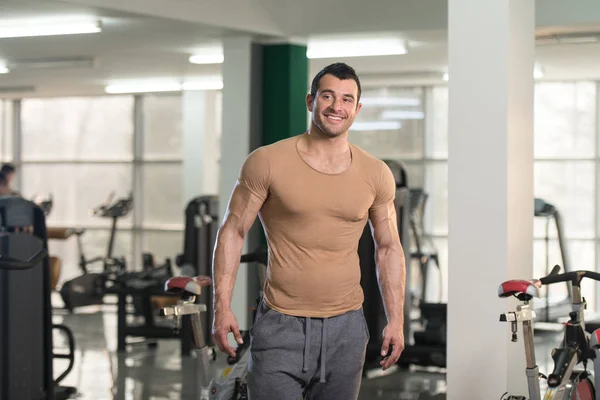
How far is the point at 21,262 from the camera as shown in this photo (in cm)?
477

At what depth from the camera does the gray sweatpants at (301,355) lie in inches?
115

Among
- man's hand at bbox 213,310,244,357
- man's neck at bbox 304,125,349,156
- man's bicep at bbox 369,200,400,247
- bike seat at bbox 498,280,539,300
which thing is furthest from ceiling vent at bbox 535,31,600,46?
man's hand at bbox 213,310,244,357

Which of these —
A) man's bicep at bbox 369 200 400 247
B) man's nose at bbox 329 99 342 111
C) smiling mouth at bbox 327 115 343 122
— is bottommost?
man's bicep at bbox 369 200 400 247

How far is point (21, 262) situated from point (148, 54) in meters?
4.92

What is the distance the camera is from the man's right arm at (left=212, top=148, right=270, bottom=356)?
294 cm

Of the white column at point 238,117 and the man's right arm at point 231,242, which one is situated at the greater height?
the white column at point 238,117

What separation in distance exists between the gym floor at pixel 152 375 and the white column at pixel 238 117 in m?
0.75

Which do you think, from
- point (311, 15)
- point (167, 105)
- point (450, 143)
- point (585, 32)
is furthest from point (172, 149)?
point (450, 143)

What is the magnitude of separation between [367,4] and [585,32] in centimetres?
186

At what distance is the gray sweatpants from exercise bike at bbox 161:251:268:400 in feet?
4.10

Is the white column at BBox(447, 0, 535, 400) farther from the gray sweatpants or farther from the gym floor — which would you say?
the gray sweatpants

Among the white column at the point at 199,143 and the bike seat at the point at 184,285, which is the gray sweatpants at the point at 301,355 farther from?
the white column at the point at 199,143

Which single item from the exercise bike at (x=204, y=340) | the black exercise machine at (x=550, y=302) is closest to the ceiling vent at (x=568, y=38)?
the black exercise machine at (x=550, y=302)

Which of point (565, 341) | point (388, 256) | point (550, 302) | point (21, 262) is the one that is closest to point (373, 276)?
point (550, 302)
